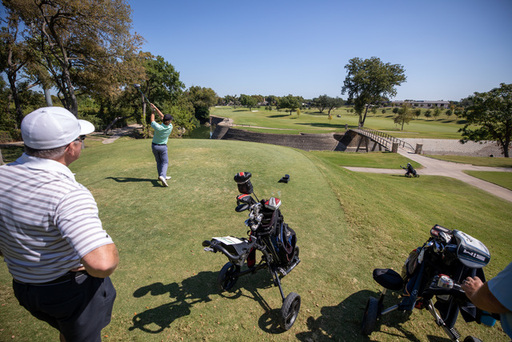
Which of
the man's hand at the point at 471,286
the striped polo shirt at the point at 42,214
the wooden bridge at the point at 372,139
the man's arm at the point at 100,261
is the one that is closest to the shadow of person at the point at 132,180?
the striped polo shirt at the point at 42,214

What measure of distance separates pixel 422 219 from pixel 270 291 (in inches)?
306

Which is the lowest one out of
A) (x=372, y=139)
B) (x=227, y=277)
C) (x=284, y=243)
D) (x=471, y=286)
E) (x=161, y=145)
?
(x=227, y=277)

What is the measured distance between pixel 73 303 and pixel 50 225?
828mm

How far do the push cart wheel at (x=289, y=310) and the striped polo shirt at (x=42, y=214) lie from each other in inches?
113

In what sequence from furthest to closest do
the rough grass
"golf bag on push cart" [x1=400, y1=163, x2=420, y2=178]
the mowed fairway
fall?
1. the rough grass
2. "golf bag on push cart" [x1=400, y1=163, x2=420, y2=178]
3. the mowed fairway

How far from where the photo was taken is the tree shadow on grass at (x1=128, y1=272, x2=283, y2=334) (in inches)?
143

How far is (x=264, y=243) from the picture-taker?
3916mm

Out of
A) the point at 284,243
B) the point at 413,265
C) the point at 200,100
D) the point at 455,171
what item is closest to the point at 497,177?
the point at 455,171

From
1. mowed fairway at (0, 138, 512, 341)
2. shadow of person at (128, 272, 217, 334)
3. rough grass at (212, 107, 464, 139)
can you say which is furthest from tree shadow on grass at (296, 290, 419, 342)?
rough grass at (212, 107, 464, 139)

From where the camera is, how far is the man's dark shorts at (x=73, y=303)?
6.41 feet

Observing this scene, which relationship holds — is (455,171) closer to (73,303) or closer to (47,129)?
(73,303)

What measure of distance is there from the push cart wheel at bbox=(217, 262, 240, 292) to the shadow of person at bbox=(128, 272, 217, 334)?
23 cm

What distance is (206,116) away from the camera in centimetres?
9644

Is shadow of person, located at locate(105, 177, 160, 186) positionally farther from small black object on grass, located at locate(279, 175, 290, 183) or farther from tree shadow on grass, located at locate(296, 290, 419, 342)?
tree shadow on grass, located at locate(296, 290, 419, 342)
